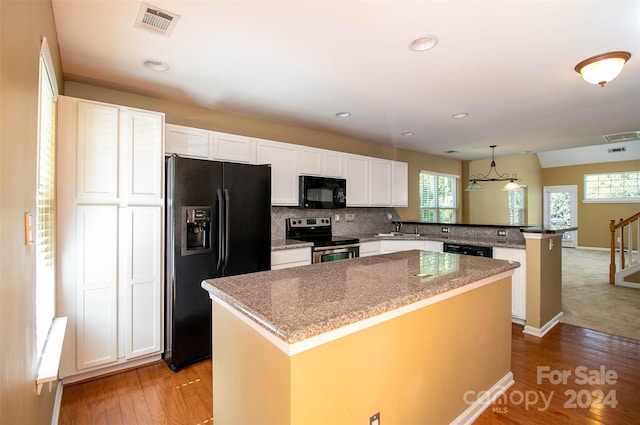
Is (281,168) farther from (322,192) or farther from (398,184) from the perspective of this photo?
(398,184)

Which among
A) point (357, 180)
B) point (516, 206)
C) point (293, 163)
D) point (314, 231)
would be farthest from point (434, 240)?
point (516, 206)

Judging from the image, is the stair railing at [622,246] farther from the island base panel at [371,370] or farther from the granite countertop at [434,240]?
the island base panel at [371,370]

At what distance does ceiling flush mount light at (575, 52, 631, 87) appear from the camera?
88.9 inches

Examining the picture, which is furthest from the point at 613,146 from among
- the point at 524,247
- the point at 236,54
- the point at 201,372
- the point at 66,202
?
the point at 66,202

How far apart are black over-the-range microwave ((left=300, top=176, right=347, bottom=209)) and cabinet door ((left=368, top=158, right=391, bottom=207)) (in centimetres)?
65

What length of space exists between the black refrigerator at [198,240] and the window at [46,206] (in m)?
0.77

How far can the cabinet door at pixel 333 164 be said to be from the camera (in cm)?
427

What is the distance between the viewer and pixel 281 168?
12.5 feet

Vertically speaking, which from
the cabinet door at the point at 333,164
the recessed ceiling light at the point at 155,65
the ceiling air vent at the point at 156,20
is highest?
the recessed ceiling light at the point at 155,65

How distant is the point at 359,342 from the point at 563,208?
39.4ft

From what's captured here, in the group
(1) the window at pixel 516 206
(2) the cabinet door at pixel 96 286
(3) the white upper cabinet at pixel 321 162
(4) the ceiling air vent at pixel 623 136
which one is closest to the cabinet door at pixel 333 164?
(3) the white upper cabinet at pixel 321 162

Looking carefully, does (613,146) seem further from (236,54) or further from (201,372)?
(201,372)

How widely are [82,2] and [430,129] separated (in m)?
4.05

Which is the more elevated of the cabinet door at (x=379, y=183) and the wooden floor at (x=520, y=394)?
the cabinet door at (x=379, y=183)
